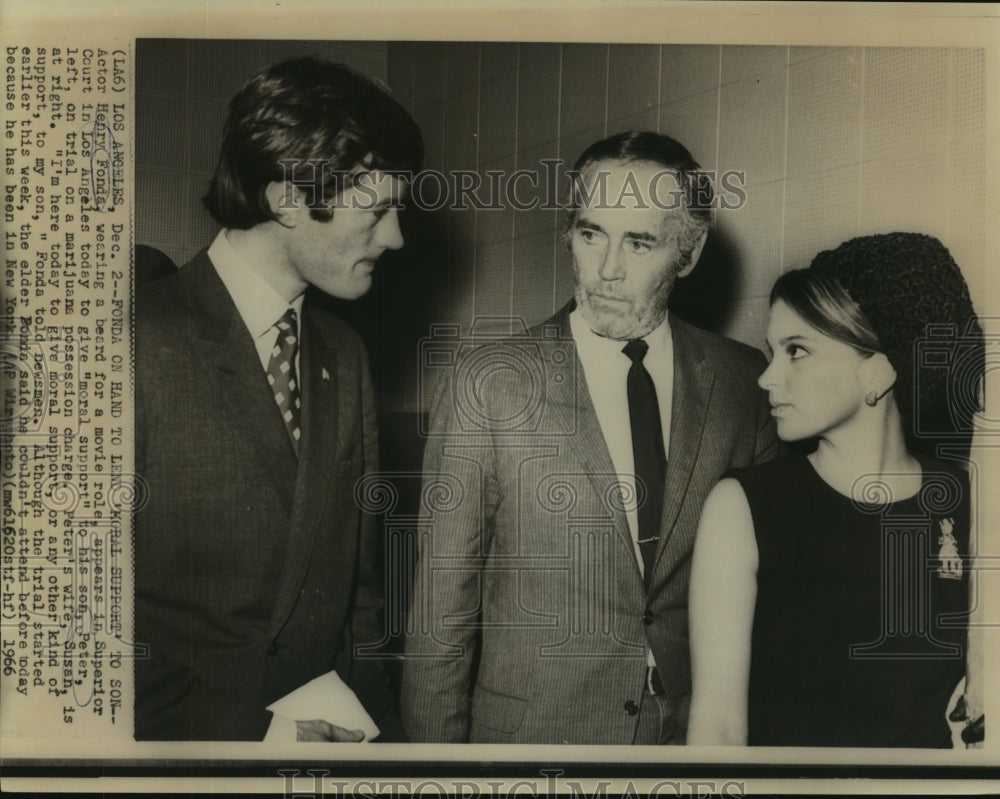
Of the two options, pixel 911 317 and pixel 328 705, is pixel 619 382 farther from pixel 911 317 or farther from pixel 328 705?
pixel 328 705

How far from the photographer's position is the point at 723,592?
188 cm

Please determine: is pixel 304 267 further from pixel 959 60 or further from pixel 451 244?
pixel 959 60

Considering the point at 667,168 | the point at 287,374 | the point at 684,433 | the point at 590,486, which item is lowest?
the point at 590,486

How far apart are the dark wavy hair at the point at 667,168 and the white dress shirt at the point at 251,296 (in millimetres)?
597

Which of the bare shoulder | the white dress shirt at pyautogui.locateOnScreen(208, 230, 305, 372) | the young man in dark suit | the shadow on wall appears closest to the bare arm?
the bare shoulder

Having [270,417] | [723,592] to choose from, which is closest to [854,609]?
[723,592]

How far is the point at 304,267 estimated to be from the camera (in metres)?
1.89

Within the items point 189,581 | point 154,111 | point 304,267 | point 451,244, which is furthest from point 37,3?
point 189,581

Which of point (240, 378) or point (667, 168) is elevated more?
point (667, 168)

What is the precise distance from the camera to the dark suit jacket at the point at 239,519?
1866 millimetres

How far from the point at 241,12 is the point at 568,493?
1.16m

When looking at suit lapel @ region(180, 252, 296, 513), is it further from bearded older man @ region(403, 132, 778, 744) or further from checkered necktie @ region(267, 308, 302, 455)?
bearded older man @ region(403, 132, 778, 744)

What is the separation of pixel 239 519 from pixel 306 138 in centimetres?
75

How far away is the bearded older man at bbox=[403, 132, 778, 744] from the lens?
188 centimetres
